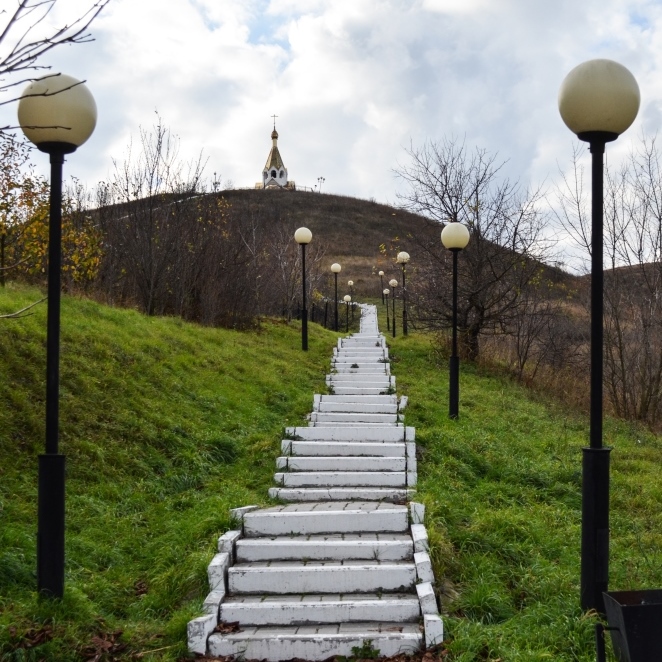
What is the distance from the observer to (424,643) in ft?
16.2

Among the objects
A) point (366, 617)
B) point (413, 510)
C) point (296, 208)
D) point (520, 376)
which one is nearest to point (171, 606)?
point (366, 617)

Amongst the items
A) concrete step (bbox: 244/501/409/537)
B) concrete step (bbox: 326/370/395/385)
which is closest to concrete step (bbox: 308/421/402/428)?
concrete step (bbox: 326/370/395/385)

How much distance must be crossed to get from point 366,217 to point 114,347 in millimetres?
71709

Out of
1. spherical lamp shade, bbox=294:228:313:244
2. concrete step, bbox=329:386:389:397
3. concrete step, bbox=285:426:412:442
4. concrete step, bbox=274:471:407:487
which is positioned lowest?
concrete step, bbox=274:471:407:487

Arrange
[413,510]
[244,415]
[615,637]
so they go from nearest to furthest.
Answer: [615,637], [413,510], [244,415]

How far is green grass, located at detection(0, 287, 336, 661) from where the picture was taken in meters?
4.88

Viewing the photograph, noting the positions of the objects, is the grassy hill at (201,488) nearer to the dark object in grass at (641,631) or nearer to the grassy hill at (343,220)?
the dark object in grass at (641,631)

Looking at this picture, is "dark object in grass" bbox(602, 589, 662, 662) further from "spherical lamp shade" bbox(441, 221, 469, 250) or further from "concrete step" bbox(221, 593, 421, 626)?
"spherical lamp shade" bbox(441, 221, 469, 250)

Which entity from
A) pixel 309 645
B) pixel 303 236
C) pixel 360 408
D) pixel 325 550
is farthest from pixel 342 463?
pixel 303 236

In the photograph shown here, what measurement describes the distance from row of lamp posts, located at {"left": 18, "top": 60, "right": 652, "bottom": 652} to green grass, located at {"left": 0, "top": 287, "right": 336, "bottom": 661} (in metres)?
0.50

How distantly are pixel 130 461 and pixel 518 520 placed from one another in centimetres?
416

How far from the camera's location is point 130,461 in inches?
305

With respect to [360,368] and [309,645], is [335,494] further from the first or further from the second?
[360,368]

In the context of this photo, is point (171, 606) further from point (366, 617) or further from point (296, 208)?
point (296, 208)
